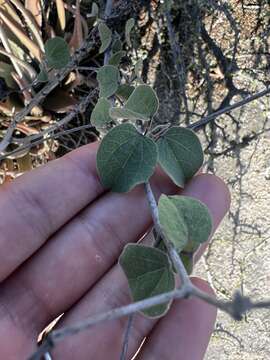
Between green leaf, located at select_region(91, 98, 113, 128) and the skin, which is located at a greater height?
green leaf, located at select_region(91, 98, 113, 128)

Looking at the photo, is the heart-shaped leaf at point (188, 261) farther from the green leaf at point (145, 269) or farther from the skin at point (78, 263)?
the skin at point (78, 263)

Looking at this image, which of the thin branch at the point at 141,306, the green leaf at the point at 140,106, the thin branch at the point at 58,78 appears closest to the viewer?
the thin branch at the point at 141,306

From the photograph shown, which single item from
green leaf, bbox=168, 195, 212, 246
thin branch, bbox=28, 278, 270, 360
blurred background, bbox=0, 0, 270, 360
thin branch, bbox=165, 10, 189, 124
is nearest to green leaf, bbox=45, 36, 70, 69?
blurred background, bbox=0, 0, 270, 360

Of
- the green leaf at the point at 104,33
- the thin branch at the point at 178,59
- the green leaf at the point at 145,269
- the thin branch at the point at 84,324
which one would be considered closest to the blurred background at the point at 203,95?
the thin branch at the point at 178,59

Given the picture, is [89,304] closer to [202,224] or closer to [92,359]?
[92,359]

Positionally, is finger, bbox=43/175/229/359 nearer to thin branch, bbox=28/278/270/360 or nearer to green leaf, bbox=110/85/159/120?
green leaf, bbox=110/85/159/120

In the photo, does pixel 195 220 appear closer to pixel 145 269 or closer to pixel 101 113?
pixel 145 269

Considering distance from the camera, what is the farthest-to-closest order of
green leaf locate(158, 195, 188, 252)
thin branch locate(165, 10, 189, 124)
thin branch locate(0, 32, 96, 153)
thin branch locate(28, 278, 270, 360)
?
thin branch locate(165, 10, 189, 124), thin branch locate(0, 32, 96, 153), green leaf locate(158, 195, 188, 252), thin branch locate(28, 278, 270, 360)
